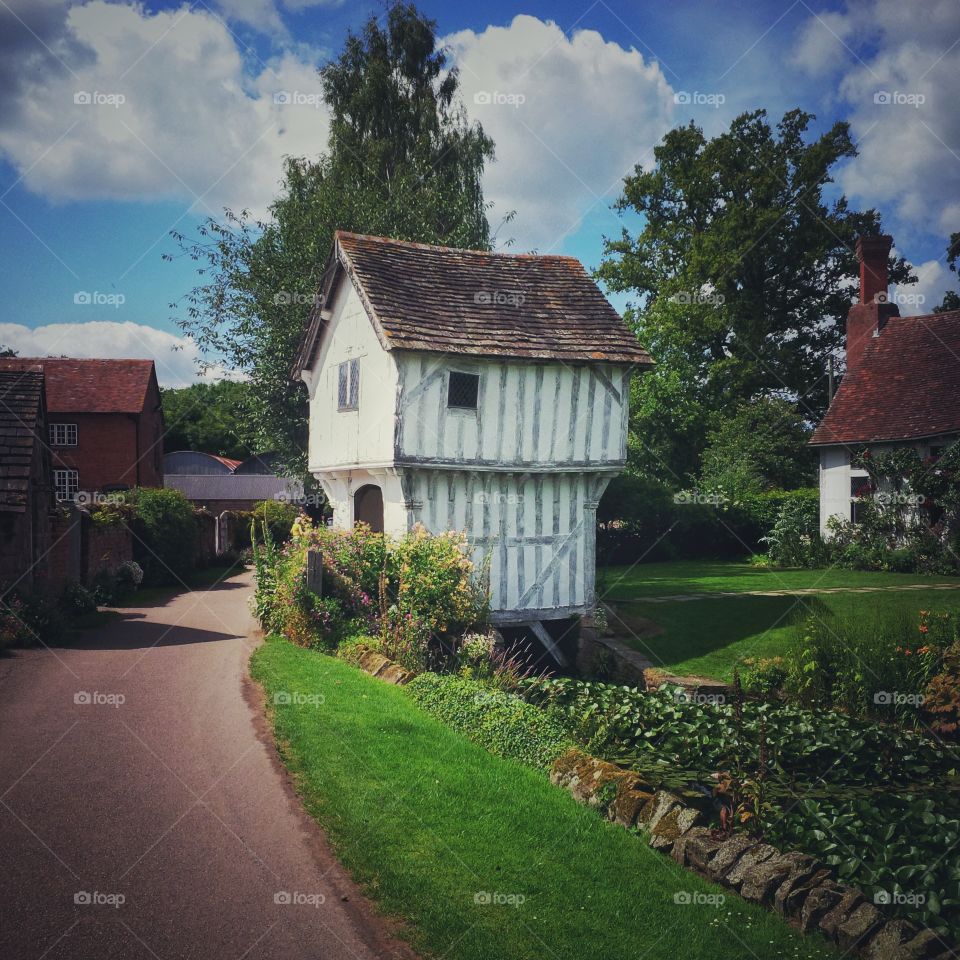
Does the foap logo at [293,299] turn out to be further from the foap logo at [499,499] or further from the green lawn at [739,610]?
the green lawn at [739,610]

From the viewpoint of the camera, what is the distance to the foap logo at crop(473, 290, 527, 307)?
1691 centimetres

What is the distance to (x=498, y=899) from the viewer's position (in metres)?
5.41

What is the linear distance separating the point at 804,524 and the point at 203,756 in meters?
23.4

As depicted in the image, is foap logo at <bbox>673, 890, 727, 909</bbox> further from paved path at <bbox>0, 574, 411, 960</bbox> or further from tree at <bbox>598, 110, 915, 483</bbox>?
tree at <bbox>598, 110, 915, 483</bbox>

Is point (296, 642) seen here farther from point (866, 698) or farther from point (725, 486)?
point (725, 486)

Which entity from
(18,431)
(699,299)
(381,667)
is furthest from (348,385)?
(699,299)

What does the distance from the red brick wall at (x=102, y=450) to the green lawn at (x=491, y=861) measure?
97.5 feet

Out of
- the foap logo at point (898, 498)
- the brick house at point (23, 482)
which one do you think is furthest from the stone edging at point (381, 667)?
the foap logo at point (898, 498)

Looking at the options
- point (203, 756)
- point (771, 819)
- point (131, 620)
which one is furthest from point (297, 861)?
point (131, 620)

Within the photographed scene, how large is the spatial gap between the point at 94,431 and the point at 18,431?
22.1 meters

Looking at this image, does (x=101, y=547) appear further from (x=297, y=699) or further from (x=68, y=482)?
(x=68, y=482)

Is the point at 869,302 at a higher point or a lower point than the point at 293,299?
higher

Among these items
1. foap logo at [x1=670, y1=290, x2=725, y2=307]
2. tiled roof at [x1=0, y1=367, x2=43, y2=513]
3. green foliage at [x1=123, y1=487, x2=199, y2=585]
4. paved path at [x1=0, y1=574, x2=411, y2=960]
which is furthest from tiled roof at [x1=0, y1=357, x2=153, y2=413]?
paved path at [x1=0, y1=574, x2=411, y2=960]

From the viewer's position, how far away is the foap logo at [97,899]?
5125 mm
